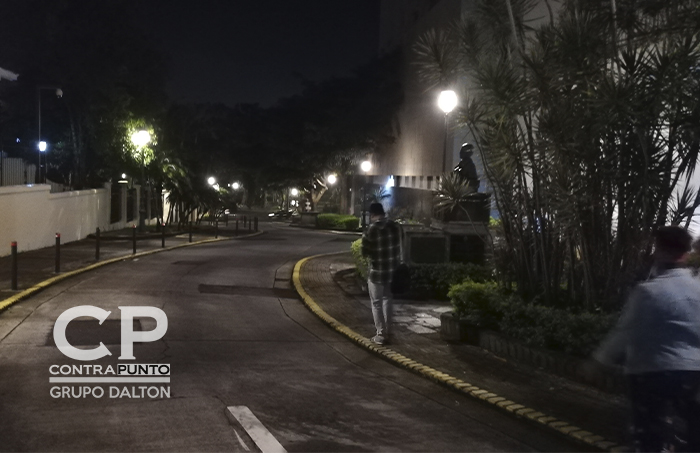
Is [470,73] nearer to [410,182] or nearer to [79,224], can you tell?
[79,224]

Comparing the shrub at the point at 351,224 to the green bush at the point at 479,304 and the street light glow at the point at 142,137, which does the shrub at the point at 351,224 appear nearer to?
the street light glow at the point at 142,137

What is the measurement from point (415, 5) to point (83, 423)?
130 ft

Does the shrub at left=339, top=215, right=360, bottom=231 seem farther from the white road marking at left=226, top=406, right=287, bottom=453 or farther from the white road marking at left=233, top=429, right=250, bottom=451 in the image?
Result: the white road marking at left=233, top=429, right=250, bottom=451

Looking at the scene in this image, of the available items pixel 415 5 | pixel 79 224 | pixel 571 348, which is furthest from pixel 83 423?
pixel 415 5

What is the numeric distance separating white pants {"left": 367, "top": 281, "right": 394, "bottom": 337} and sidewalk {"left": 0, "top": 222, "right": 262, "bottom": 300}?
6289mm

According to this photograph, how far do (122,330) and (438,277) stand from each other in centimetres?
593

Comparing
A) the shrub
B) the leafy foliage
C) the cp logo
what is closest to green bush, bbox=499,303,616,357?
the leafy foliage

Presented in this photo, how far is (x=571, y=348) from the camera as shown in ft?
28.5

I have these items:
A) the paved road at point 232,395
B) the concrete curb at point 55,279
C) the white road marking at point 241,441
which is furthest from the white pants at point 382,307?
the concrete curb at point 55,279

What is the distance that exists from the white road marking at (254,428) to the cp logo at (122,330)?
2522mm

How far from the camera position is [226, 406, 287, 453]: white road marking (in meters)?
6.19

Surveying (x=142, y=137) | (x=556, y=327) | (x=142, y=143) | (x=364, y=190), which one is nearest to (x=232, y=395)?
(x=556, y=327)

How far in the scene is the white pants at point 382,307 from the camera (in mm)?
10430

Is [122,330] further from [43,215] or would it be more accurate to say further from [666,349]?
[43,215]
